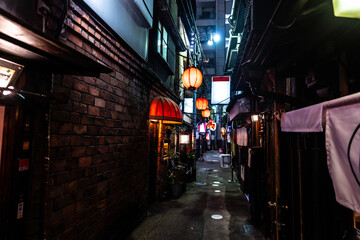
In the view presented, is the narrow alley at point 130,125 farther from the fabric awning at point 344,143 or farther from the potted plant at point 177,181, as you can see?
the potted plant at point 177,181

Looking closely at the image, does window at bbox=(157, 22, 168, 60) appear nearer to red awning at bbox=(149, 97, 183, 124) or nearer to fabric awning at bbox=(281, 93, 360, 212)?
red awning at bbox=(149, 97, 183, 124)

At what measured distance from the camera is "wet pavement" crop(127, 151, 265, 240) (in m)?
6.93

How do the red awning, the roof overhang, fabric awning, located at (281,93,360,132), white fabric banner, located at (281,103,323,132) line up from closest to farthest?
the roof overhang → fabric awning, located at (281,93,360,132) → white fabric banner, located at (281,103,323,132) → the red awning

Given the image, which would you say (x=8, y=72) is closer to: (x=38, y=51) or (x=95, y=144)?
(x=38, y=51)

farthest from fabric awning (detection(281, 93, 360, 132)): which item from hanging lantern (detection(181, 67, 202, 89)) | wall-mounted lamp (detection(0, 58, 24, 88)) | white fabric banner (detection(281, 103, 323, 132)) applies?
hanging lantern (detection(181, 67, 202, 89))

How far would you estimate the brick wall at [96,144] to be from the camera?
383 cm

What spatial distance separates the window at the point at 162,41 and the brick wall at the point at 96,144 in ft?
10.5

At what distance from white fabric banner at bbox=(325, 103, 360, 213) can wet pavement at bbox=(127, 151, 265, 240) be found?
5393mm

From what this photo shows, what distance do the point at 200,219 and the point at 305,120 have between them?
653cm

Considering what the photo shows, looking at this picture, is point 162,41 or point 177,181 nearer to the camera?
point 162,41

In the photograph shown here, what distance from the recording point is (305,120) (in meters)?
3.50

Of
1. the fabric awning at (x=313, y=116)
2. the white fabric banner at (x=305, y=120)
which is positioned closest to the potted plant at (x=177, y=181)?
the white fabric banner at (x=305, y=120)

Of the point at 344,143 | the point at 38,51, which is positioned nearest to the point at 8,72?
the point at 38,51

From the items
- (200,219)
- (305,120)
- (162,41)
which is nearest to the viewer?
(305,120)
